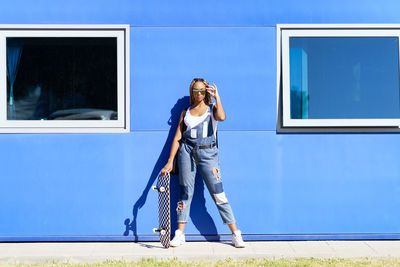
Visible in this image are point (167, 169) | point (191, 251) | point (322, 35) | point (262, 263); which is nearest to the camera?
point (262, 263)

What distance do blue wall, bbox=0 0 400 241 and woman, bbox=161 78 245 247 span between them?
0.19 metres

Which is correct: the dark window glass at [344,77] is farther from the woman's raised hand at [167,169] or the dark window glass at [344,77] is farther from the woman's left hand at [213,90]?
the woman's raised hand at [167,169]

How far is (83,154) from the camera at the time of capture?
18.5ft

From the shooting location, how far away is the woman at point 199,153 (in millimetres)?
5434

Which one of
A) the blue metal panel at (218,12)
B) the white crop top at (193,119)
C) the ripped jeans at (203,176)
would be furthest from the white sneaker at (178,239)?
the blue metal panel at (218,12)

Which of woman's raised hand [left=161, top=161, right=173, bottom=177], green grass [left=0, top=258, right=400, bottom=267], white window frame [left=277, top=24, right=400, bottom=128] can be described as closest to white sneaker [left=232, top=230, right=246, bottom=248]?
green grass [left=0, top=258, right=400, bottom=267]

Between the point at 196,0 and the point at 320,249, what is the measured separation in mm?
2871

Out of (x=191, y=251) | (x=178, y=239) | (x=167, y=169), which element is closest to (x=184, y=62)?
(x=167, y=169)

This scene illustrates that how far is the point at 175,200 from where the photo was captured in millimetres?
5727

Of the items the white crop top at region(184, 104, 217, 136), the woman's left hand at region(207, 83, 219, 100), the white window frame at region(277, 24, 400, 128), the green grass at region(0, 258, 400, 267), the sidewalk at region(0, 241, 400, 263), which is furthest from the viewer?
the white window frame at region(277, 24, 400, 128)

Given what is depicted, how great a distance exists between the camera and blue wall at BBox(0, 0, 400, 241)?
A: 5641 millimetres

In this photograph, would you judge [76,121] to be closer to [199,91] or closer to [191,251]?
[199,91]

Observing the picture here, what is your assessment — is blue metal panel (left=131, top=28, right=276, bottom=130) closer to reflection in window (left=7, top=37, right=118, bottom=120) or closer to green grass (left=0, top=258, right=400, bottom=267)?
reflection in window (left=7, top=37, right=118, bottom=120)

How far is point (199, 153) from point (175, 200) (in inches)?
25.3
